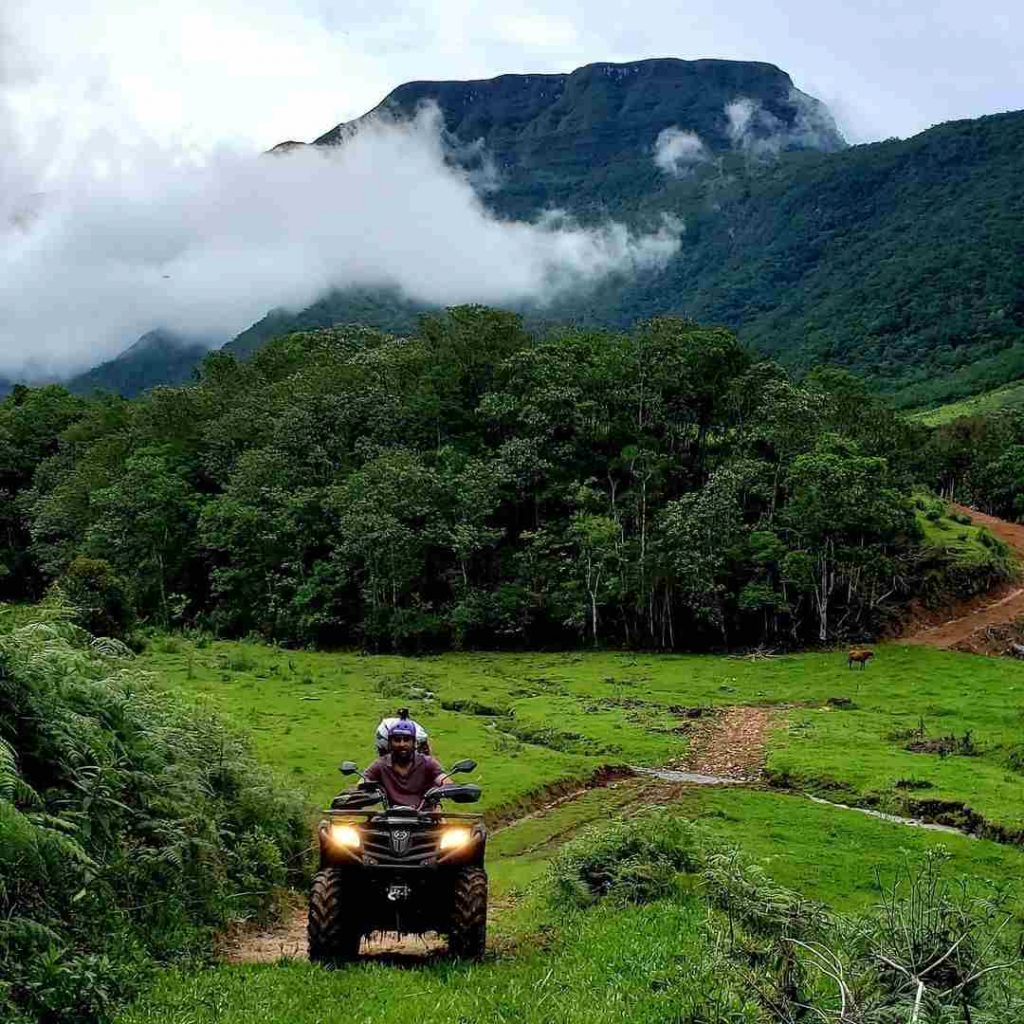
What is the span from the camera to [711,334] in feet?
219

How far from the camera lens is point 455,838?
424 inches

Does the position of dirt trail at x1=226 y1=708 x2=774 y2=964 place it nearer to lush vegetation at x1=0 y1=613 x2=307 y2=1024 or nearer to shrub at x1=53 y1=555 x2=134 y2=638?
lush vegetation at x1=0 y1=613 x2=307 y2=1024

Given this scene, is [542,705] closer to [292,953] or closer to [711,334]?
[292,953]

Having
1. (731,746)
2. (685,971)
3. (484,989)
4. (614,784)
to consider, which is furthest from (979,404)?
(484,989)

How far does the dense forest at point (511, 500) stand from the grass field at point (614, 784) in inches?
223

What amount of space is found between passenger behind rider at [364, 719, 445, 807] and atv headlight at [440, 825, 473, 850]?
3.50 ft

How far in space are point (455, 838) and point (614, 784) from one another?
19.0 m

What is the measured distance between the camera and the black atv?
10.5 m

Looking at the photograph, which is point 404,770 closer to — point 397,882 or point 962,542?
point 397,882

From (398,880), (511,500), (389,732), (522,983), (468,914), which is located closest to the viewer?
(522,983)

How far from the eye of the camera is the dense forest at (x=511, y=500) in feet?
189

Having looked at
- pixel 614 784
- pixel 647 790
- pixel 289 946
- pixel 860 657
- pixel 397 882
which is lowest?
pixel 860 657

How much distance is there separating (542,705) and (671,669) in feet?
42.8

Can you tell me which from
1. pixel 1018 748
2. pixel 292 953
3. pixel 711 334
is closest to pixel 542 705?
pixel 1018 748
